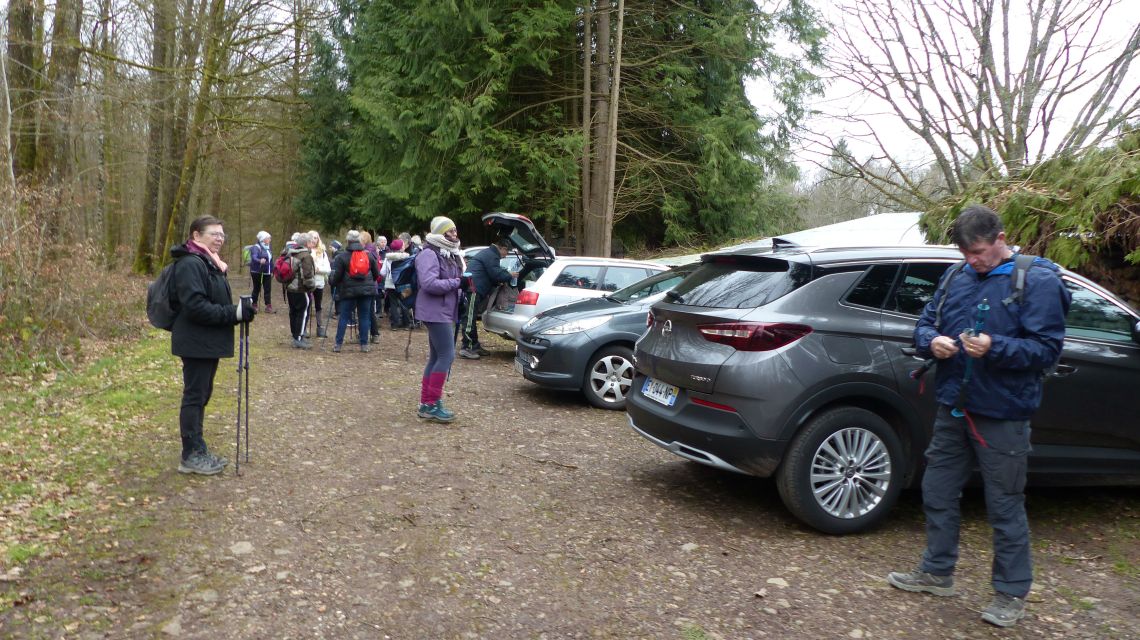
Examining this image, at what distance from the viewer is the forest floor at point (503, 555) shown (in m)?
3.93

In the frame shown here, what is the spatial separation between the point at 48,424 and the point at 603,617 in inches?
228

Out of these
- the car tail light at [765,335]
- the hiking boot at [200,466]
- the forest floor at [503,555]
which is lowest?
the forest floor at [503,555]

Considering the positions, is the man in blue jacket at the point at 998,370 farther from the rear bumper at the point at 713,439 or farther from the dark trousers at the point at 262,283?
the dark trousers at the point at 262,283

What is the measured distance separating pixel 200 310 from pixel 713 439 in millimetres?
3437

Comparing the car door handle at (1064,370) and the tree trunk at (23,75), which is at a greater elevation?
the tree trunk at (23,75)

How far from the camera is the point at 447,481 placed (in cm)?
612

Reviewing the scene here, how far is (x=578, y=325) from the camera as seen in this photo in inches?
351

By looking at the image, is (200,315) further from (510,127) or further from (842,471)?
(510,127)

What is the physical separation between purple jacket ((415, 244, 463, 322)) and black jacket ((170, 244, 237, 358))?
2121 millimetres

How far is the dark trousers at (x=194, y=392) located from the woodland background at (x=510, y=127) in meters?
4.93

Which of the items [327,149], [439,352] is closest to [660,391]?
[439,352]

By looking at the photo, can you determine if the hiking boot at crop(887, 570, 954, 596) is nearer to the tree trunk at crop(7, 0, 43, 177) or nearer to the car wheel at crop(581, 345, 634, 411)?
the car wheel at crop(581, 345, 634, 411)

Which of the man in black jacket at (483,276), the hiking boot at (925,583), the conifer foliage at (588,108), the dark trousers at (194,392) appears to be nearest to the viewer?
the hiking boot at (925,583)

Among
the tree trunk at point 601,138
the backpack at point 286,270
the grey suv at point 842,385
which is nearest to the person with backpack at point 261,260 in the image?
the backpack at point 286,270
